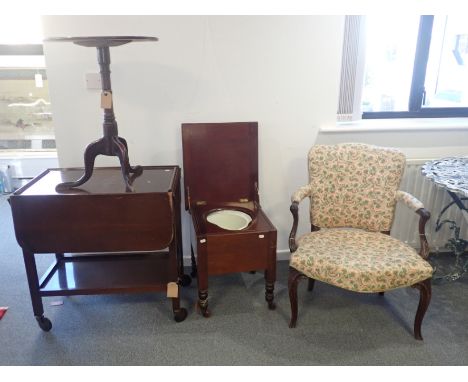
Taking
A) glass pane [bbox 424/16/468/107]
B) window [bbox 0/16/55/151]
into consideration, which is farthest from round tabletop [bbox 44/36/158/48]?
window [bbox 0/16/55/151]

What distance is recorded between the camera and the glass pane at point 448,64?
2395 millimetres

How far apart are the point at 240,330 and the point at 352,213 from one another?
2.77 feet

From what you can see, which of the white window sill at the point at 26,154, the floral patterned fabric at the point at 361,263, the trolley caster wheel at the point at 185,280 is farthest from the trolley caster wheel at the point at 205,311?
the white window sill at the point at 26,154

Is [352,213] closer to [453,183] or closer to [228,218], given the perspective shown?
[453,183]

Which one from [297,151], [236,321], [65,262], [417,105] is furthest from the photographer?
[417,105]

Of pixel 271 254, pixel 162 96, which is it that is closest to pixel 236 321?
pixel 271 254

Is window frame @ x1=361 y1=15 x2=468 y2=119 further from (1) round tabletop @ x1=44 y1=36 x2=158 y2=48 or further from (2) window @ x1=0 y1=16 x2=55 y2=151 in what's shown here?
(2) window @ x1=0 y1=16 x2=55 y2=151

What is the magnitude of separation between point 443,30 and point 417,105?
0.47 metres

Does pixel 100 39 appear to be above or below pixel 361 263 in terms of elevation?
above

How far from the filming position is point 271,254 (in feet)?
6.17

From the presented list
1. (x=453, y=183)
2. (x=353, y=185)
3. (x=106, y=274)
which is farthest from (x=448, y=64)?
(x=106, y=274)

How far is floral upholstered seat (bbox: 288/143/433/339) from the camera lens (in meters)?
1.74

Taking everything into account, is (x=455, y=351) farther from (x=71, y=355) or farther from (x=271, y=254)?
(x=71, y=355)

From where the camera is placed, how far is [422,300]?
1737 mm
